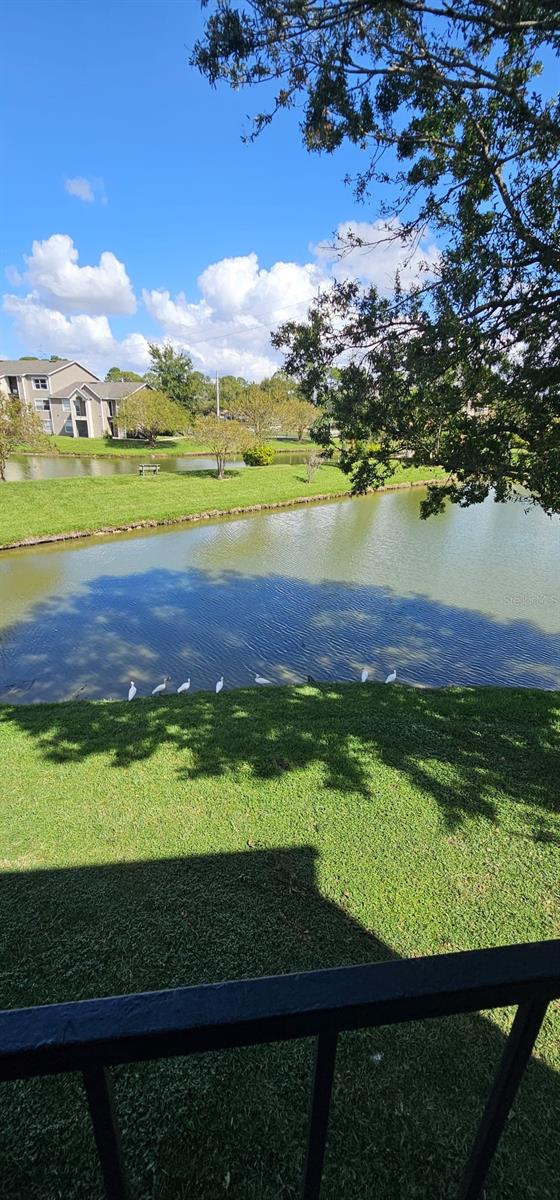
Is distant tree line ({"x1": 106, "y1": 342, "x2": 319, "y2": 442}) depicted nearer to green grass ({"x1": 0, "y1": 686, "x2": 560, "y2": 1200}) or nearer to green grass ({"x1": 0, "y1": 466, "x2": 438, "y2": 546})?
green grass ({"x1": 0, "y1": 466, "x2": 438, "y2": 546})

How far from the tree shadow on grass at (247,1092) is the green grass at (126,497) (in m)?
16.0

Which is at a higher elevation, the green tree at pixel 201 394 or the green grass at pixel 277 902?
the green tree at pixel 201 394

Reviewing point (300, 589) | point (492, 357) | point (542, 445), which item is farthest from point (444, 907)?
point (300, 589)

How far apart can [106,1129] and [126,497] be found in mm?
24446

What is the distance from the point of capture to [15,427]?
26.4 m

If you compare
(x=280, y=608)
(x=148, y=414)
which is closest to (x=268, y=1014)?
(x=280, y=608)

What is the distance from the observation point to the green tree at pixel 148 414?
40312 mm

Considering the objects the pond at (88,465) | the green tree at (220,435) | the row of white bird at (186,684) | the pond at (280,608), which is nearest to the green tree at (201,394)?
the pond at (88,465)

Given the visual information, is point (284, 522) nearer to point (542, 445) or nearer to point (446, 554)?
point (446, 554)

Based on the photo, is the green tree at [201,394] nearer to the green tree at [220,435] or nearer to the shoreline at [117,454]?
Result: the shoreline at [117,454]

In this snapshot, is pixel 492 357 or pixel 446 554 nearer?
pixel 492 357

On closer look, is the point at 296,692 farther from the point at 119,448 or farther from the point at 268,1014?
the point at 119,448

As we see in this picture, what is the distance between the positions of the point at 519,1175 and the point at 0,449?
86.9 ft

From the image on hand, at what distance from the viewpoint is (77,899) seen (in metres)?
3.50
